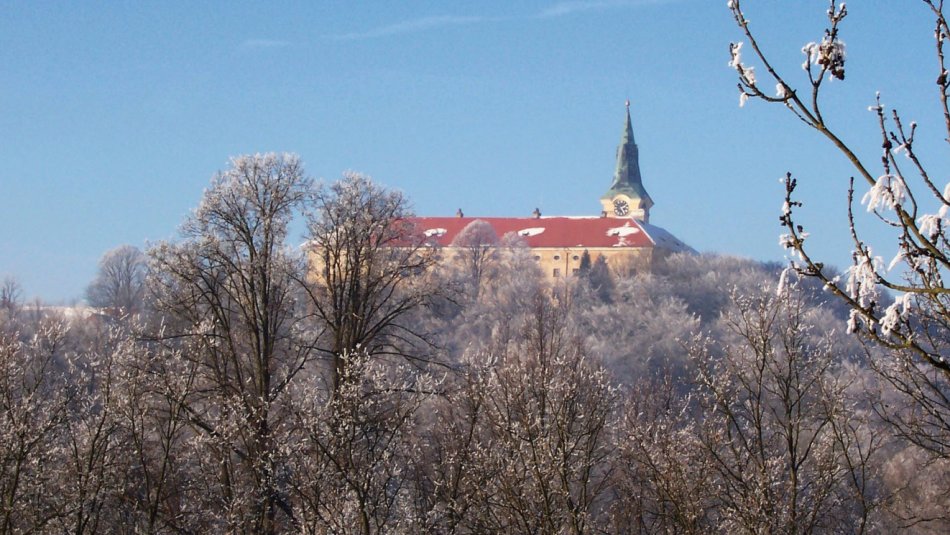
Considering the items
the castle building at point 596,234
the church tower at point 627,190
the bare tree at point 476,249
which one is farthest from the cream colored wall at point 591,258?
the church tower at point 627,190

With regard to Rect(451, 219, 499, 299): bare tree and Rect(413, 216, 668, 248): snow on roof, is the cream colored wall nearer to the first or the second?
Rect(413, 216, 668, 248): snow on roof

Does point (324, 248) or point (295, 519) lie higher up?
point (324, 248)

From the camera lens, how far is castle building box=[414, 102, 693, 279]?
320 ft

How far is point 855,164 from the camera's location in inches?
161

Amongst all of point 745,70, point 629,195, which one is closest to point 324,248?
point 745,70

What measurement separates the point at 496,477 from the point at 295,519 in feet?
9.81

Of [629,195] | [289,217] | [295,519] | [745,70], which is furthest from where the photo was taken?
[629,195]

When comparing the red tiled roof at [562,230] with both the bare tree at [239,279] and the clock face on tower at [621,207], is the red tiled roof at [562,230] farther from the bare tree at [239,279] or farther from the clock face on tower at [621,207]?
the bare tree at [239,279]

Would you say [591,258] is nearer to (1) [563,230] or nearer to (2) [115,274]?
(1) [563,230]

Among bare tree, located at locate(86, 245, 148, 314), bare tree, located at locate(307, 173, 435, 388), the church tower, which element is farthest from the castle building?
bare tree, located at locate(307, 173, 435, 388)

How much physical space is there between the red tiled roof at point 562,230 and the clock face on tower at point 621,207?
22.5 feet

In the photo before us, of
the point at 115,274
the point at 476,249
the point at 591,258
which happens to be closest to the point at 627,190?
the point at 591,258

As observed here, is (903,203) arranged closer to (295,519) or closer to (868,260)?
(868,260)

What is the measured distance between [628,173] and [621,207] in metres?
4.11
